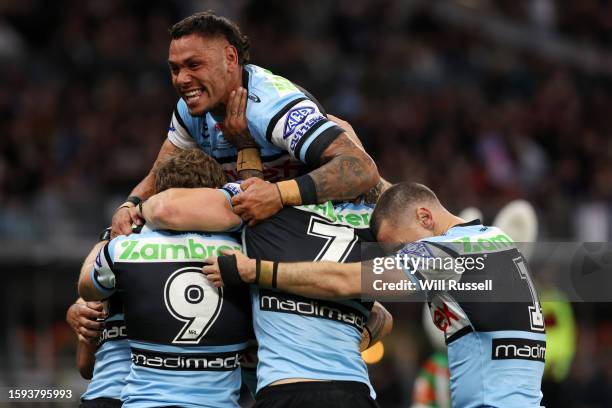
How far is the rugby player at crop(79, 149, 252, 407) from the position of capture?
5.35 metres

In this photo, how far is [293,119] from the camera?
5.67m

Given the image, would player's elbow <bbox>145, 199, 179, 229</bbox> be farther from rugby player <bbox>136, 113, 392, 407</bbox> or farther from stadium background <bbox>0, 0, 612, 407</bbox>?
stadium background <bbox>0, 0, 612, 407</bbox>

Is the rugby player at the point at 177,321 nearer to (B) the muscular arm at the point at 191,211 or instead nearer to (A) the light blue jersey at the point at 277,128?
(B) the muscular arm at the point at 191,211

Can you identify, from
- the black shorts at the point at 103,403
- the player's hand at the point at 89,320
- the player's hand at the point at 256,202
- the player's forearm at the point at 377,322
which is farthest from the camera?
the player's forearm at the point at 377,322

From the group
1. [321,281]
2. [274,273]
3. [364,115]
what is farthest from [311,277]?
[364,115]

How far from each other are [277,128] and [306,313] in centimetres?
92

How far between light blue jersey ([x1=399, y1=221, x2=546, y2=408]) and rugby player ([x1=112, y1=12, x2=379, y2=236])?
1.62 ft

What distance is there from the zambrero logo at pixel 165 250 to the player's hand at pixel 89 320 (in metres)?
0.59

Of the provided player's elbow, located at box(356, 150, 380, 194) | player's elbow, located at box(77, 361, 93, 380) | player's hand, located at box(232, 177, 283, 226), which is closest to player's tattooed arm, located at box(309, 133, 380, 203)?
player's elbow, located at box(356, 150, 380, 194)

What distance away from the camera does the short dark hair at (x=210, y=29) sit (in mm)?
5945

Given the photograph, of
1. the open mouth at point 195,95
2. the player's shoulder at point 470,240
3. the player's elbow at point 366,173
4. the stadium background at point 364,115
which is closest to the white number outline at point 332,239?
the player's elbow at point 366,173

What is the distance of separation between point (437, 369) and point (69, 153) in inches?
270

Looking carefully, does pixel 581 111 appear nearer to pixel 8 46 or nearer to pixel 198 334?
pixel 8 46

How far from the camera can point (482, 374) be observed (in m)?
5.39
